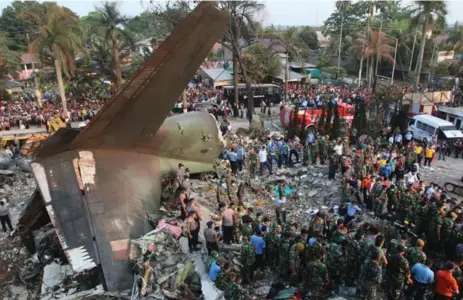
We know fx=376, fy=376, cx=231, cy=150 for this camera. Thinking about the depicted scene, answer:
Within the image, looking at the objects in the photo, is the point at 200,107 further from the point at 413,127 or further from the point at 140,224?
the point at 140,224

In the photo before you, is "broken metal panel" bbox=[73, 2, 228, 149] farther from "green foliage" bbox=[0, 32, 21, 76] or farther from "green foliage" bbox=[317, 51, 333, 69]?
"green foliage" bbox=[317, 51, 333, 69]

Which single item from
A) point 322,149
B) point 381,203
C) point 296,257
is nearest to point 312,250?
point 296,257

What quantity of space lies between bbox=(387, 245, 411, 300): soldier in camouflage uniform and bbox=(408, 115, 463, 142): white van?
13.1 metres

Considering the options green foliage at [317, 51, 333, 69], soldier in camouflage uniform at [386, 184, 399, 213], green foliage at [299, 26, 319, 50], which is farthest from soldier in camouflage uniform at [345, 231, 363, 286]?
green foliage at [299, 26, 319, 50]

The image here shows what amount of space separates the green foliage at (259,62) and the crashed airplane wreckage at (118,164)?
28.6 meters

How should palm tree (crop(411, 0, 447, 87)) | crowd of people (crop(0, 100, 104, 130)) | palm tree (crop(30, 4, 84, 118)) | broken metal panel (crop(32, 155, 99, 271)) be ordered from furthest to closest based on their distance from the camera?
palm tree (crop(411, 0, 447, 87)) → palm tree (crop(30, 4, 84, 118)) → crowd of people (crop(0, 100, 104, 130)) → broken metal panel (crop(32, 155, 99, 271))

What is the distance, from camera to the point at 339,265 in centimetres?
827

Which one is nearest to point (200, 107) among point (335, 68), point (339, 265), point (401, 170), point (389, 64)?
point (401, 170)

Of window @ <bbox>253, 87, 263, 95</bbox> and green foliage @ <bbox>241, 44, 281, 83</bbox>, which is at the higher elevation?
green foliage @ <bbox>241, 44, 281, 83</bbox>

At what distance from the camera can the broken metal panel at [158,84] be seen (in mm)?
9047

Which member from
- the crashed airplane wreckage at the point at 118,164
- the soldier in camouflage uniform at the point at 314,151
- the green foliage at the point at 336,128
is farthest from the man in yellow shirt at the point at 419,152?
the crashed airplane wreckage at the point at 118,164

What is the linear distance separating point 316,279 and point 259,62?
108ft

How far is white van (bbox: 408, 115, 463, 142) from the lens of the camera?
20.2 metres

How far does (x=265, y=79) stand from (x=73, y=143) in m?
34.7
